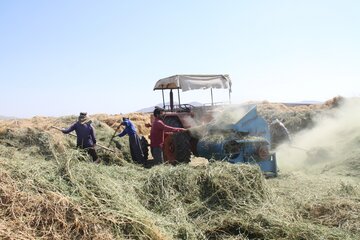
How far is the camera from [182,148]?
1027 cm

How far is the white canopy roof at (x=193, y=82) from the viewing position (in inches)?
517

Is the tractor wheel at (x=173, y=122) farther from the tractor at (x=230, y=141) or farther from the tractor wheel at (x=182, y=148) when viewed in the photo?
the tractor wheel at (x=182, y=148)

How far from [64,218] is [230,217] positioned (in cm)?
224

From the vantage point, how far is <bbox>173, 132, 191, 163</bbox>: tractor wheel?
1025 cm

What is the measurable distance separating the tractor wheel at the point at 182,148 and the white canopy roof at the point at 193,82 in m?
3.07

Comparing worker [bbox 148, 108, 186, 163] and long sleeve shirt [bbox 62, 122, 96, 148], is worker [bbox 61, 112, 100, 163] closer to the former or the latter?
long sleeve shirt [bbox 62, 122, 96, 148]

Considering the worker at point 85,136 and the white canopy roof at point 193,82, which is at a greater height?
the white canopy roof at point 193,82

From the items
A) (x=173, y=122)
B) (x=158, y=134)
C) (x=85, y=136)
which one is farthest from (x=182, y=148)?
(x=85, y=136)

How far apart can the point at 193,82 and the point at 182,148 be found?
3536 mm

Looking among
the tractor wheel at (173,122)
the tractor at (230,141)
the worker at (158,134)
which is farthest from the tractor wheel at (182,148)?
the tractor wheel at (173,122)

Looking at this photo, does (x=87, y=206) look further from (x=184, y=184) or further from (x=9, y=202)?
(x=184, y=184)

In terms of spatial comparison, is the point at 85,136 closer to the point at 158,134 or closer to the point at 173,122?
the point at 158,134

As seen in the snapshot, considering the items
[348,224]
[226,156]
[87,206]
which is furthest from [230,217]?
[226,156]

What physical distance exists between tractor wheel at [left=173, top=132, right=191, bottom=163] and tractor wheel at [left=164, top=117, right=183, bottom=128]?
5.46 feet
